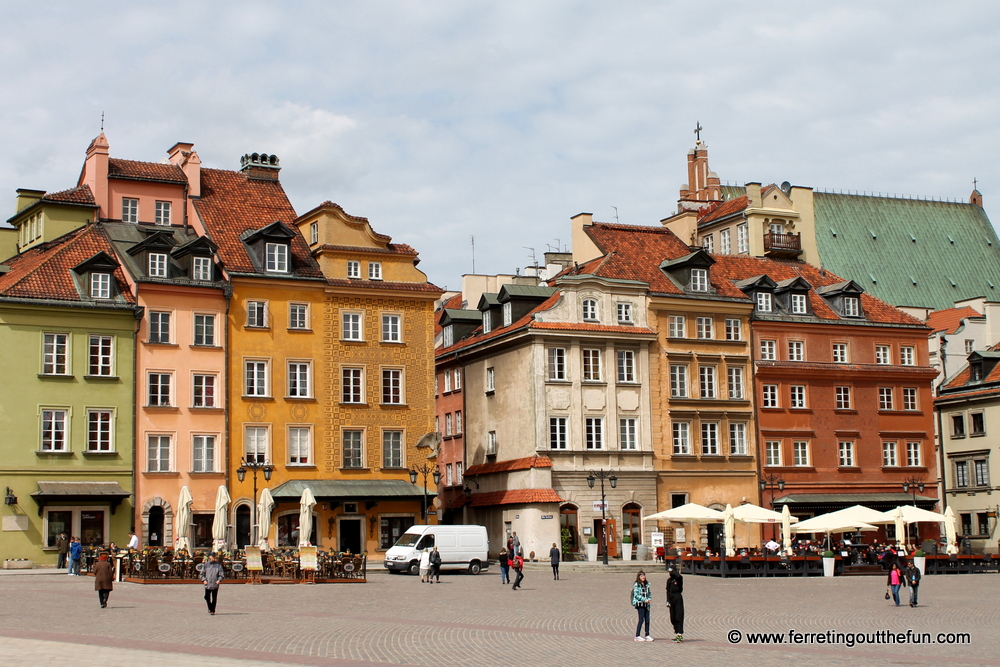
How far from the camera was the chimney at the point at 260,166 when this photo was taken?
68.2m

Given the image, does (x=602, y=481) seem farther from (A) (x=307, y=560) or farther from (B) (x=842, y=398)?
(A) (x=307, y=560)

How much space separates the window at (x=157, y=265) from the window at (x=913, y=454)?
40037mm

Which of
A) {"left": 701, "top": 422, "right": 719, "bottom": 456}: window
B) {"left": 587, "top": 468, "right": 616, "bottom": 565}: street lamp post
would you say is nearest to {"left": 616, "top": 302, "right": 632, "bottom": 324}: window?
{"left": 701, "top": 422, "right": 719, "bottom": 456}: window

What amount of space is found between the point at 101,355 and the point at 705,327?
29943 millimetres

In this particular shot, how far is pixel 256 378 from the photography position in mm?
59812

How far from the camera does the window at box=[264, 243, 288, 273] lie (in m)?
60.8

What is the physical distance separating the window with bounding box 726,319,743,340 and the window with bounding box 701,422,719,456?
474 cm

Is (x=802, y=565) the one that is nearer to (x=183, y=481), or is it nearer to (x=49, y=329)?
(x=183, y=481)

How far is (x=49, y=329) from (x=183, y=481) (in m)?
8.43

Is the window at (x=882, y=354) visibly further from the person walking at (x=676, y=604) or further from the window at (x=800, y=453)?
the person walking at (x=676, y=604)

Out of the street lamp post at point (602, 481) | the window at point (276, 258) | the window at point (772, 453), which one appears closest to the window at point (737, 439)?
the window at point (772, 453)

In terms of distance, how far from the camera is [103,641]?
2522 cm

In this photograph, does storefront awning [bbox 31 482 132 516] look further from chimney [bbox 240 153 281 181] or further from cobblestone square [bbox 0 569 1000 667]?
chimney [bbox 240 153 281 181]

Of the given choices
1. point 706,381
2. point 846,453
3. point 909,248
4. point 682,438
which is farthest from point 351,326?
point 909,248
